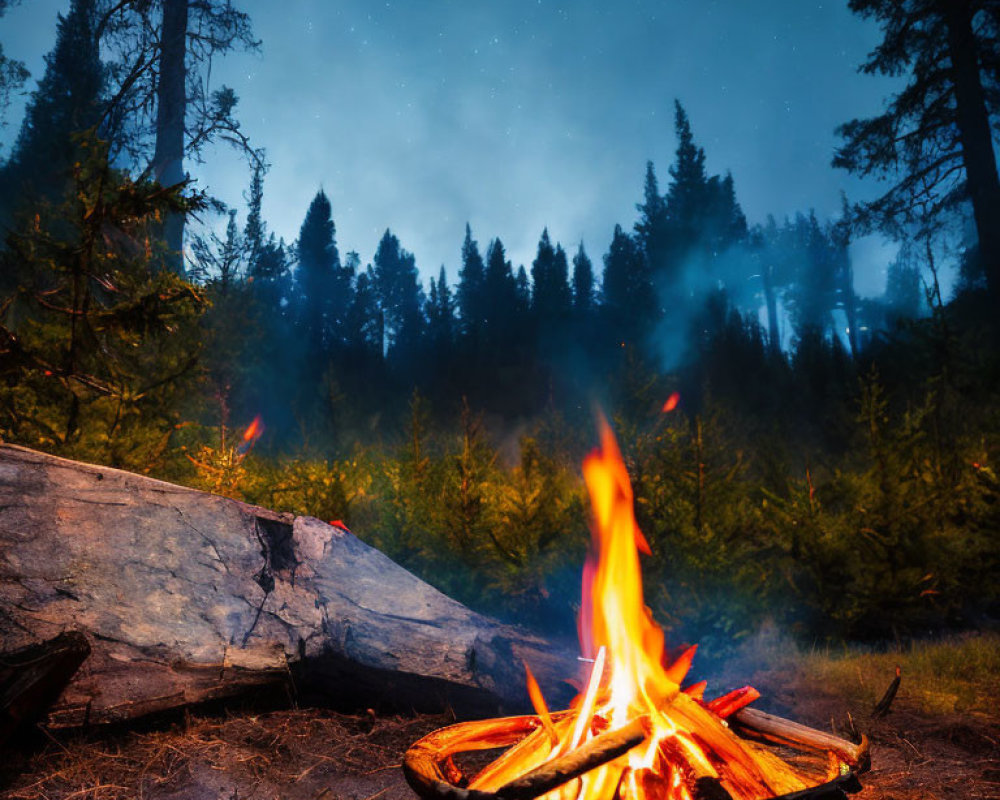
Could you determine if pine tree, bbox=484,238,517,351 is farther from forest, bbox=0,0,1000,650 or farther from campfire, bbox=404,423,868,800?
campfire, bbox=404,423,868,800

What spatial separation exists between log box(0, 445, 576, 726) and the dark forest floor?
0.17 metres

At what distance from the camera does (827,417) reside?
69.1 ft

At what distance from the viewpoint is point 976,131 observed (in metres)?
15.2

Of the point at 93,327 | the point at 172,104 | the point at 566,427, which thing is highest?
the point at 172,104

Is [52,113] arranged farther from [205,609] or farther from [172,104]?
[205,609]

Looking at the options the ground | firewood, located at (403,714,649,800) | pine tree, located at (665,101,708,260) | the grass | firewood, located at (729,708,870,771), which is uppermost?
pine tree, located at (665,101,708,260)

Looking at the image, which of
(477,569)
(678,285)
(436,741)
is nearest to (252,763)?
(436,741)

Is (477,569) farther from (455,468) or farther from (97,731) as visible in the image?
(97,731)

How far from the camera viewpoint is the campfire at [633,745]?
5.37ft

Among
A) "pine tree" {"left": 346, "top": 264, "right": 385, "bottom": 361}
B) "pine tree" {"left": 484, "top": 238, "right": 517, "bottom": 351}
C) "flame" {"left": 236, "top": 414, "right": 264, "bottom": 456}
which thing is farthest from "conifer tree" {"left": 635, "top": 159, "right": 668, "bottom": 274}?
"flame" {"left": 236, "top": 414, "right": 264, "bottom": 456}

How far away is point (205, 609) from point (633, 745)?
2.82 m

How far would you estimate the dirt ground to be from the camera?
251 centimetres

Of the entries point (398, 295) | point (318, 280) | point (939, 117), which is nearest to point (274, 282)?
point (318, 280)

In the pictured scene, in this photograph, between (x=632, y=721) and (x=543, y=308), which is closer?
(x=632, y=721)
